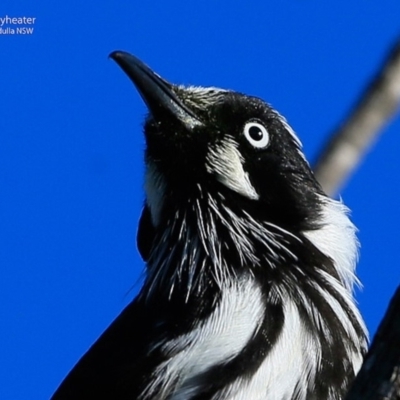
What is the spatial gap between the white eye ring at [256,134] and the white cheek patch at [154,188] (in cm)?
48

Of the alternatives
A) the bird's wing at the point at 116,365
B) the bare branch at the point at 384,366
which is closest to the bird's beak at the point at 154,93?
the bird's wing at the point at 116,365

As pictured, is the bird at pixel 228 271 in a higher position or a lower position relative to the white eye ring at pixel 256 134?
lower

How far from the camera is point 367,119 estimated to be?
14.9ft

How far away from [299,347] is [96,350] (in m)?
0.99

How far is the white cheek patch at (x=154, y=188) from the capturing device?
5.01 meters

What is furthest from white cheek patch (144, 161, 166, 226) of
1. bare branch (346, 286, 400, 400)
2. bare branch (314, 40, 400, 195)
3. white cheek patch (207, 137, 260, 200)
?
bare branch (346, 286, 400, 400)

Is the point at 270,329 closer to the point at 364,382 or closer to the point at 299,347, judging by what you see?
the point at 299,347

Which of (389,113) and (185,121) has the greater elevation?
(389,113)

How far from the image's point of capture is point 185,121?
4980mm

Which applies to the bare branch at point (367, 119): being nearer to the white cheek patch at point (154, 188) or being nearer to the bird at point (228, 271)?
the bird at point (228, 271)

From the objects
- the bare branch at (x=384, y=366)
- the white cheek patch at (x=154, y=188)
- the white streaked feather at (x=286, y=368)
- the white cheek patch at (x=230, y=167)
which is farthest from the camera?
the white cheek patch at (x=154, y=188)

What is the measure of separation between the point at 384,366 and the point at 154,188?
2449 millimetres

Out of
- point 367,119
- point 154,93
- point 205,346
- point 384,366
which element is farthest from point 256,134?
point 384,366

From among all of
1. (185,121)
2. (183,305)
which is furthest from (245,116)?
(183,305)
